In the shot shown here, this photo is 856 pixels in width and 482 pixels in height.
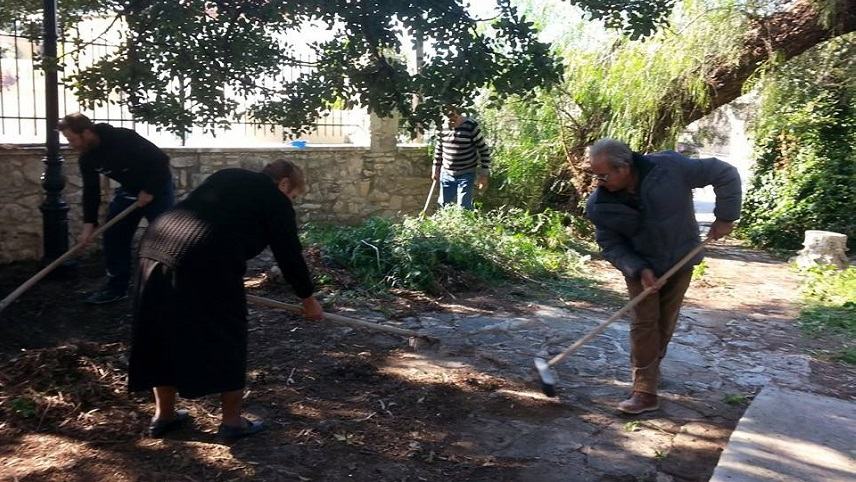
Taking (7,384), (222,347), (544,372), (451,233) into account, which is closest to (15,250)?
(7,384)

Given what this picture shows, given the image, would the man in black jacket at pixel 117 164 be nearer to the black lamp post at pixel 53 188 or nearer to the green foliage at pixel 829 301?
the black lamp post at pixel 53 188

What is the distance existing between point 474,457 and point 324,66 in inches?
116

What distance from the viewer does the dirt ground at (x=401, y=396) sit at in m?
3.81

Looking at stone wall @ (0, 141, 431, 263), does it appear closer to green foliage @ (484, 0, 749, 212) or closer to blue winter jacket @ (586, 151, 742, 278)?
green foliage @ (484, 0, 749, 212)

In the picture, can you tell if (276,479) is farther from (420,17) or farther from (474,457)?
(420,17)

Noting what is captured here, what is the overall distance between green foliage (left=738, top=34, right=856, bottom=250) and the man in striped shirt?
408 cm

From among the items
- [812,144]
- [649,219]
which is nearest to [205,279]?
[649,219]

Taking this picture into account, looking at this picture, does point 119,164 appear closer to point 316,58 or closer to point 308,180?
point 316,58

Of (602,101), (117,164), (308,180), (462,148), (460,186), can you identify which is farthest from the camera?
(602,101)

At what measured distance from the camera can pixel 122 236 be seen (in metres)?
6.31

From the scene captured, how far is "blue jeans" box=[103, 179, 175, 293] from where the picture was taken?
20.6ft

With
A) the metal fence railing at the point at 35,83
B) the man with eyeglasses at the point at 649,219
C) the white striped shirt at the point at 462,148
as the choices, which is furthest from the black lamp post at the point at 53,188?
the man with eyeglasses at the point at 649,219

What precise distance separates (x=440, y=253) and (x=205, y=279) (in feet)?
14.3

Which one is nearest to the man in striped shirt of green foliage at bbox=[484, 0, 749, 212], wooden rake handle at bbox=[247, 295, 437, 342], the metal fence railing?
green foliage at bbox=[484, 0, 749, 212]
